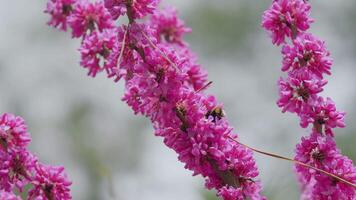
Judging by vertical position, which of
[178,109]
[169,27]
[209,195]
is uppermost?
[169,27]

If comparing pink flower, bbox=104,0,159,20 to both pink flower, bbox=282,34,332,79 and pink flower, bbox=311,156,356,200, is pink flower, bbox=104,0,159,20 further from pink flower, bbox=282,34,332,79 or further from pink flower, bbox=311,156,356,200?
pink flower, bbox=311,156,356,200

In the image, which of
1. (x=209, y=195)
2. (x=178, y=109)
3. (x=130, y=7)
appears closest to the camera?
(x=178, y=109)

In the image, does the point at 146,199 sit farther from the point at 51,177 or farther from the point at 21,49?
the point at 21,49

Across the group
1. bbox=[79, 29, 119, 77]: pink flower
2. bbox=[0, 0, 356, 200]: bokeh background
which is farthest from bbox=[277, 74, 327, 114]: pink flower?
bbox=[0, 0, 356, 200]: bokeh background

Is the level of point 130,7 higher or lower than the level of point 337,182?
higher

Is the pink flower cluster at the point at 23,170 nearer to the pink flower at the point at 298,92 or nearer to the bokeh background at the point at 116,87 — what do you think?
the pink flower at the point at 298,92

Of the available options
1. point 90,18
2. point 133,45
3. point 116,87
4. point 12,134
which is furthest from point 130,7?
point 116,87

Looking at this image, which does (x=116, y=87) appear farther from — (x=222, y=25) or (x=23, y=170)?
(x=23, y=170)

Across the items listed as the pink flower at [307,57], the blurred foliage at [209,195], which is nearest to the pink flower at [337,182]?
the pink flower at [307,57]
